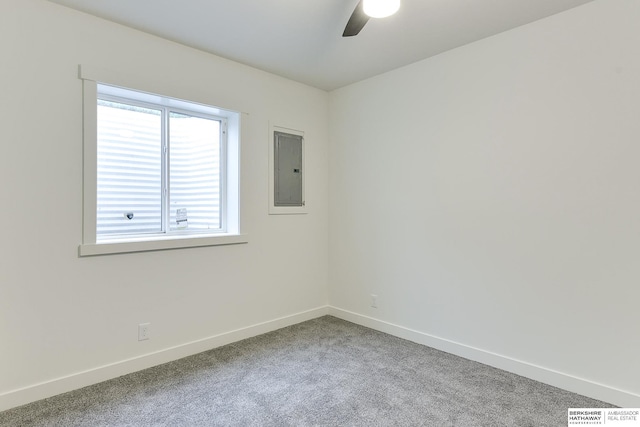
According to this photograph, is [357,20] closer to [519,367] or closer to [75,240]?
[75,240]

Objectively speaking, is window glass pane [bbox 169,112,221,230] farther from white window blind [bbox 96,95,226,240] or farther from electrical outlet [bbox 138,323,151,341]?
electrical outlet [bbox 138,323,151,341]

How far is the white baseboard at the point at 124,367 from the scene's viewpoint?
2127 mm

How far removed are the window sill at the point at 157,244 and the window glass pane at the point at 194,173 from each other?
0.74ft

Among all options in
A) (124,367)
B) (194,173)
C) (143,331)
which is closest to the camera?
(124,367)

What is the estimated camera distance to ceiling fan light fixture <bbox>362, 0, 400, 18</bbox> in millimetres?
1786

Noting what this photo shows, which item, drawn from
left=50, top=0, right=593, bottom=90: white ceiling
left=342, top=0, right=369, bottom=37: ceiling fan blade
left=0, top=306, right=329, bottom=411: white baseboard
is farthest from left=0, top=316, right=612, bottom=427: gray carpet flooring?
left=50, top=0, right=593, bottom=90: white ceiling

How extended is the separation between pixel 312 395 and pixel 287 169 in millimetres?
2223

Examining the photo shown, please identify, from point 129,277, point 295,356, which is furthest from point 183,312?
point 295,356

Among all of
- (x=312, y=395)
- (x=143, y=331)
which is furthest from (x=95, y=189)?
(x=312, y=395)

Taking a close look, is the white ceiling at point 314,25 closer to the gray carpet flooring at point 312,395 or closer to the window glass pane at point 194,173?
the window glass pane at point 194,173

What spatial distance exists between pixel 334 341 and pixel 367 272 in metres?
0.81

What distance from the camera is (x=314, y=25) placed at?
249cm

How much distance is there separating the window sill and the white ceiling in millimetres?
1618

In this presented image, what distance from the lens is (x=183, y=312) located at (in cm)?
285
